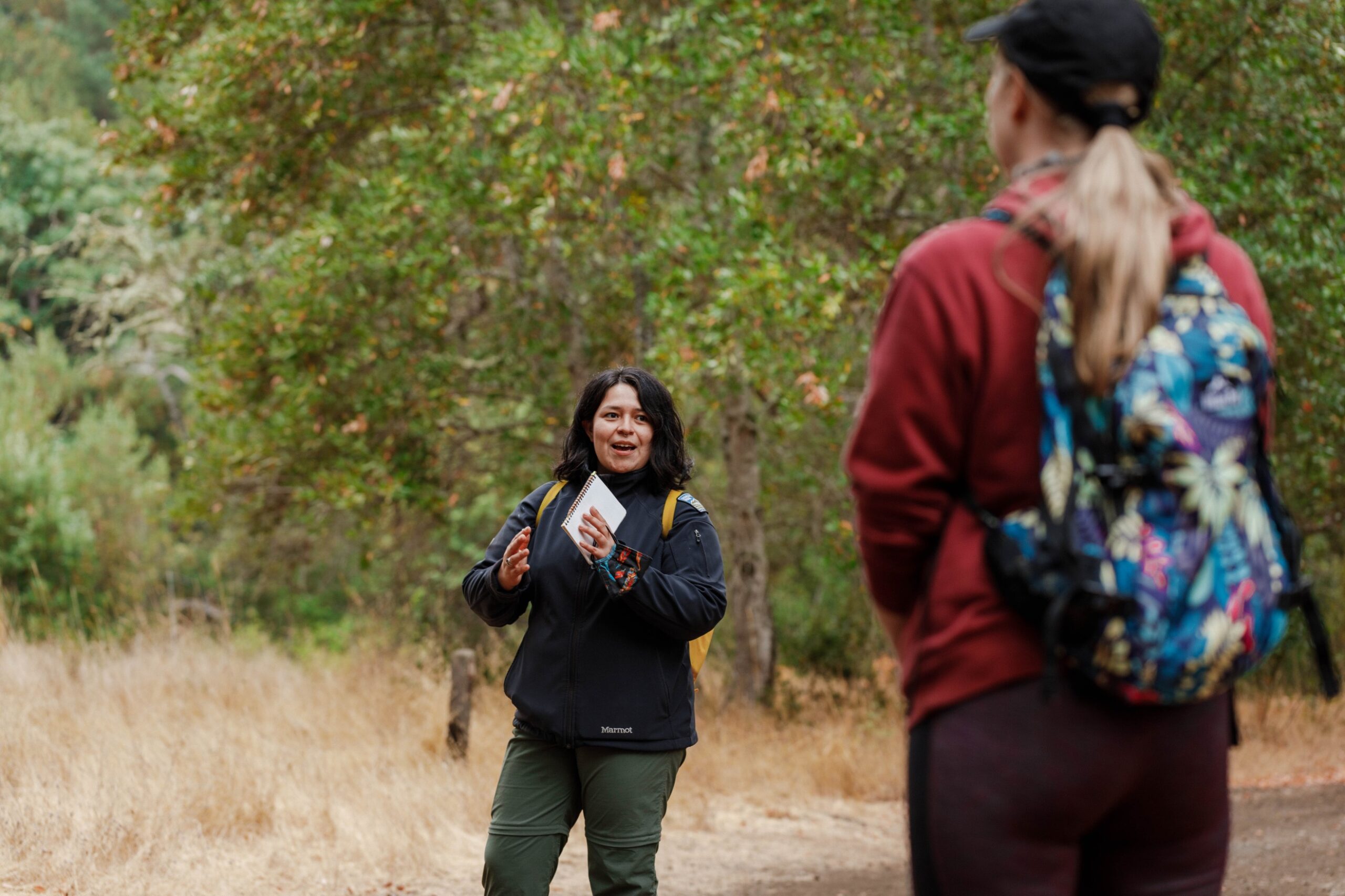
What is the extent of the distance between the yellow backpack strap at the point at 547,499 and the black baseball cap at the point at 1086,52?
7.07 ft

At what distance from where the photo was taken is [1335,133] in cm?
857

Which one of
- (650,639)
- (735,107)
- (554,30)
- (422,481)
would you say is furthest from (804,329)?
(650,639)

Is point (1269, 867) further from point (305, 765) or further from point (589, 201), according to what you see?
point (589, 201)

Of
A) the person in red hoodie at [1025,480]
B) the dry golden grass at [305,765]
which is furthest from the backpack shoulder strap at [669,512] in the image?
the dry golden grass at [305,765]

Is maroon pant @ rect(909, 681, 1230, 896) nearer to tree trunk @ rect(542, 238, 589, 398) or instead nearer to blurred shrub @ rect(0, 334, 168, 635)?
tree trunk @ rect(542, 238, 589, 398)

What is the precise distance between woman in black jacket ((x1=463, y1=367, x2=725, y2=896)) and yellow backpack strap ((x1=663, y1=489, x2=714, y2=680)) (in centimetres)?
2

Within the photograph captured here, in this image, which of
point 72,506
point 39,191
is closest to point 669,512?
point 72,506

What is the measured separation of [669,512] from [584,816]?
2.78ft

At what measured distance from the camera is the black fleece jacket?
3330 millimetres

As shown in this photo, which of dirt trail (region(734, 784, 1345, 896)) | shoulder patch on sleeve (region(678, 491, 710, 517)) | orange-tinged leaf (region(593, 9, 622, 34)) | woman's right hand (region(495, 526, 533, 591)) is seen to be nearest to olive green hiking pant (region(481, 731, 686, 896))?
woman's right hand (region(495, 526, 533, 591))

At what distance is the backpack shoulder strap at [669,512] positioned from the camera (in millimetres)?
3580

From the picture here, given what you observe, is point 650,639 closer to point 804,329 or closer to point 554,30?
point 804,329

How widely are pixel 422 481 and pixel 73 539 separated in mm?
10809

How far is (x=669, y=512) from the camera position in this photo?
360cm
